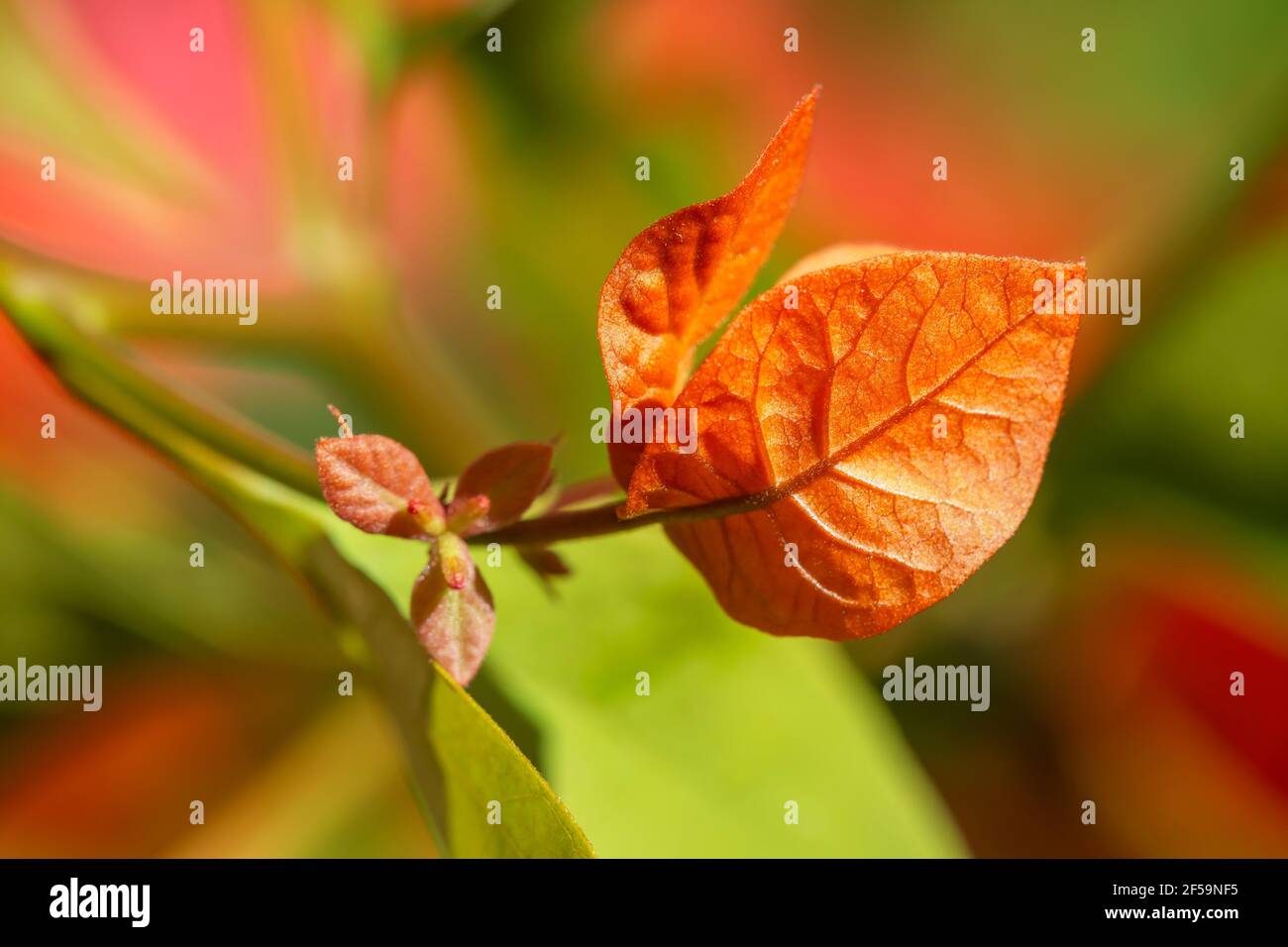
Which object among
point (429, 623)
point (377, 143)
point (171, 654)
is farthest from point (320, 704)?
point (429, 623)

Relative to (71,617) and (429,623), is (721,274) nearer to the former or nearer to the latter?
(429,623)

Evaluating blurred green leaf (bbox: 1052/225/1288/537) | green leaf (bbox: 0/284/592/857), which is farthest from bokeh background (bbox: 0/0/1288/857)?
green leaf (bbox: 0/284/592/857)

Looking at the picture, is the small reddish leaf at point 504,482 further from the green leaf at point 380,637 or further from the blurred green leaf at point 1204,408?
the blurred green leaf at point 1204,408

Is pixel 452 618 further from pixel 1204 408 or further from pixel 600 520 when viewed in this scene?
pixel 1204 408

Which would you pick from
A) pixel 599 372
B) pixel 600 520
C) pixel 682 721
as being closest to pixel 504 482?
pixel 600 520

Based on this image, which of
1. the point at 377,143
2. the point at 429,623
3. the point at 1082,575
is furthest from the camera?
the point at 1082,575

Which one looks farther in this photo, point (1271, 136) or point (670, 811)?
point (1271, 136)
